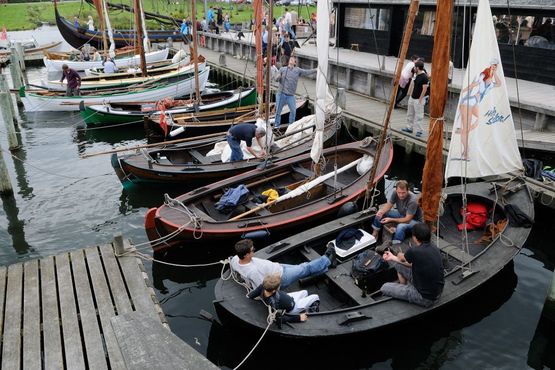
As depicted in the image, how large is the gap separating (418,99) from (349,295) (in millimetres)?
9701

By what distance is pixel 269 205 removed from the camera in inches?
450

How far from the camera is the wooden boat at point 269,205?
404 inches

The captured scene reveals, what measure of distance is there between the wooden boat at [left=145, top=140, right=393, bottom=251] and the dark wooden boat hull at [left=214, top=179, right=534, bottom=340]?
127cm

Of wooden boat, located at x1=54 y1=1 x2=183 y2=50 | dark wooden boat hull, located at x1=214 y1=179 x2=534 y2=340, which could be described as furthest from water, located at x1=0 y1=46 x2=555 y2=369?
wooden boat, located at x1=54 y1=1 x2=183 y2=50

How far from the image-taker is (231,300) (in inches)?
296

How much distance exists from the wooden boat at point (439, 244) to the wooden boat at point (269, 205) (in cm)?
130

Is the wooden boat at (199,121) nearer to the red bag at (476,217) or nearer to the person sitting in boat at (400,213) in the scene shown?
the person sitting in boat at (400,213)

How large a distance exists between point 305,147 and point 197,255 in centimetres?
583

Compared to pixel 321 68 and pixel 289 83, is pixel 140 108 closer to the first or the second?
pixel 289 83

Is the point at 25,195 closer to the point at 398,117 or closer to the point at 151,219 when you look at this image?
the point at 151,219

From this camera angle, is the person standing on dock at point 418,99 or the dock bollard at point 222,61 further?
the dock bollard at point 222,61

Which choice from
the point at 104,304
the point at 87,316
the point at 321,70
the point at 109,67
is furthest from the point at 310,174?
the point at 109,67

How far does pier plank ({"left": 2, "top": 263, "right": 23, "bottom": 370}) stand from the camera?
6.40m

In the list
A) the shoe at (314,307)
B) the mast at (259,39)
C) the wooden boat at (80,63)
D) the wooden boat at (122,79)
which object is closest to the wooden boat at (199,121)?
the mast at (259,39)
